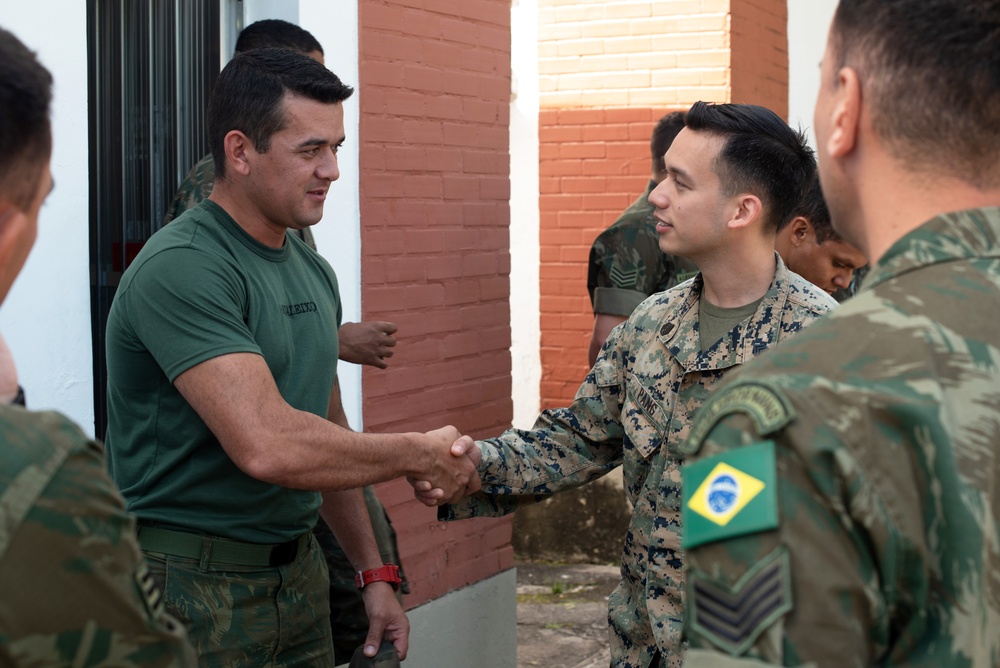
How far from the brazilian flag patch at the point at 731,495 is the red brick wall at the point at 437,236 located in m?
2.77

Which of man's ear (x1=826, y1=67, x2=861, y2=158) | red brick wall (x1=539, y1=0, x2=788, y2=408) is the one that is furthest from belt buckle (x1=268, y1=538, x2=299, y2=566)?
red brick wall (x1=539, y1=0, x2=788, y2=408)

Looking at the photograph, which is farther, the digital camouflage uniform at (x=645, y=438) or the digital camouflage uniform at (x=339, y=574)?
the digital camouflage uniform at (x=339, y=574)

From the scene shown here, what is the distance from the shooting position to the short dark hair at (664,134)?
453 cm

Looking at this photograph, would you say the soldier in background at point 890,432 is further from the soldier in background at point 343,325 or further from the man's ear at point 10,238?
the soldier in background at point 343,325

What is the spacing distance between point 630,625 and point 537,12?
4765mm

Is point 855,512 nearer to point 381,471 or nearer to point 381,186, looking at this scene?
point 381,471

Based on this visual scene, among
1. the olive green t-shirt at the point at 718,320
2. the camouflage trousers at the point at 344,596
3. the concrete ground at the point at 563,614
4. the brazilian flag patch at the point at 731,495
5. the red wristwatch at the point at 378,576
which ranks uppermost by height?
the olive green t-shirt at the point at 718,320

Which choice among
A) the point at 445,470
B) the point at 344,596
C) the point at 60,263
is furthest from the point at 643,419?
the point at 60,263

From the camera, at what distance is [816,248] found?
3.63 m

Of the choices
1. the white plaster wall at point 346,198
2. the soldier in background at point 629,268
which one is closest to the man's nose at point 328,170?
the white plaster wall at point 346,198

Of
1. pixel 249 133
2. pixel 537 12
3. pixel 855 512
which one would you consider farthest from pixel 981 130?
pixel 537 12

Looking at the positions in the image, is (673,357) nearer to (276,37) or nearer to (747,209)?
(747,209)

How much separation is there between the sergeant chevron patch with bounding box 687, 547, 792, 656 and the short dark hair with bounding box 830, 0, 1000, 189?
1.65 ft

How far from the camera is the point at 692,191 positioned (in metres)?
2.71
